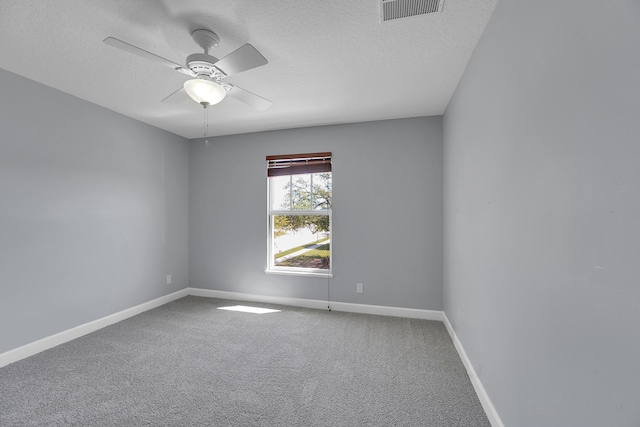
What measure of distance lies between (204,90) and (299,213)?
2.37 meters

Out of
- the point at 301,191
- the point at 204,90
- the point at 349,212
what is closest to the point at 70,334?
the point at 204,90

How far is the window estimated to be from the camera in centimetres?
389

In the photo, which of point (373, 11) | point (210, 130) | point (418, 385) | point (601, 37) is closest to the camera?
point (601, 37)

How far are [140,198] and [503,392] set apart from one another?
419 centimetres

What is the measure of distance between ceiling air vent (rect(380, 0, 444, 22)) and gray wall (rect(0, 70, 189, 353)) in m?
3.17

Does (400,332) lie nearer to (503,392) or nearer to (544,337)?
(503,392)

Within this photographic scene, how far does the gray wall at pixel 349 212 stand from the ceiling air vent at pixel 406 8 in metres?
1.93

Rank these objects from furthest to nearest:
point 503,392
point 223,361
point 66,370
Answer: point 223,361 → point 66,370 → point 503,392

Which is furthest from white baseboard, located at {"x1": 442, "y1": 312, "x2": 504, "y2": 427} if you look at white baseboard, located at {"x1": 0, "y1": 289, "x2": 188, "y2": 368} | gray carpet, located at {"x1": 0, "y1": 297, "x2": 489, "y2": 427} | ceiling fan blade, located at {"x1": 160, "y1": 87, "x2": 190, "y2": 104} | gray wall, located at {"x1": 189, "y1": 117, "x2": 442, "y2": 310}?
white baseboard, located at {"x1": 0, "y1": 289, "x2": 188, "y2": 368}

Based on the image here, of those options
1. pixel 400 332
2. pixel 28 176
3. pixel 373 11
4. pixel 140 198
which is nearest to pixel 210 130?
pixel 140 198

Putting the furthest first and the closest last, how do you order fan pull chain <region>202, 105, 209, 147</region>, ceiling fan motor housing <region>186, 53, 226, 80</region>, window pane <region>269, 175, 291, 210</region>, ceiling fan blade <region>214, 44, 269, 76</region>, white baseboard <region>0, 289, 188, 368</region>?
window pane <region>269, 175, 291, 210</region>, fan pull chain <region>202, 105, 209, 147</region>, white baseboard <region>0, 289, 188, 368</region>, ceiling fan motor housing <region>186, 53, 226, 80</region>, ceiling fan blade <region>214, 44, 269, 76</region>

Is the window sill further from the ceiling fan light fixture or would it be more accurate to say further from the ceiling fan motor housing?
the ceiling fan motor housing

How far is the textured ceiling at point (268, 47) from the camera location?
1647 millimetres

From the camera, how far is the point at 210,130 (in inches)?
159
